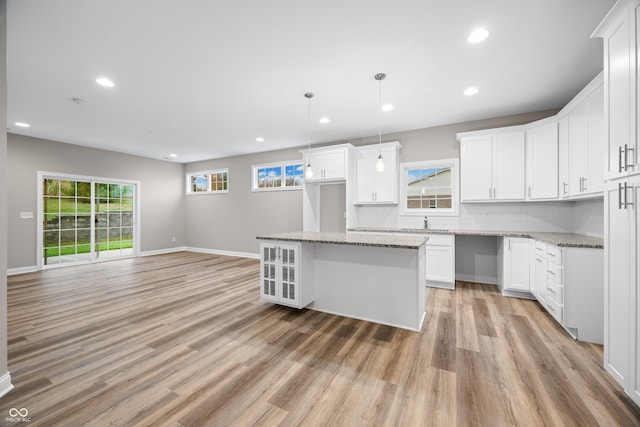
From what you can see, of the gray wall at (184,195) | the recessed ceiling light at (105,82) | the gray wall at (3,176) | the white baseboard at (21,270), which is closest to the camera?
the gray wall at (3,176)

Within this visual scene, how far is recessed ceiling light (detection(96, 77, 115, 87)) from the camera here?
310 cm

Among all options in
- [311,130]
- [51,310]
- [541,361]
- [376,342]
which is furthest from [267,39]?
[51,310]

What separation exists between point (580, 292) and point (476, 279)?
1954mm

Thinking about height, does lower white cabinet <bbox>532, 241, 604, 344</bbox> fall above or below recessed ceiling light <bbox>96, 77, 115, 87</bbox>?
below

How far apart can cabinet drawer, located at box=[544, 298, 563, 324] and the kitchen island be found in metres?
1.31

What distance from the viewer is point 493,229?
435 centimetres

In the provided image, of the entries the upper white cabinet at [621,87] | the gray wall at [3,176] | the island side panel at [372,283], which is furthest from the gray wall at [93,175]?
A: the upper white cabinet at [621,87]

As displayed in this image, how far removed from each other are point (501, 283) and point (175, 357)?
436cm

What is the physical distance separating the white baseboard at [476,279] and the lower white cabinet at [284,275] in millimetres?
2906

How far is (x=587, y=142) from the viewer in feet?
9.42

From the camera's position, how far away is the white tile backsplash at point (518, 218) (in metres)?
3.44

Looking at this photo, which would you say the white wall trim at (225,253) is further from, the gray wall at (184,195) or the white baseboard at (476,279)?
the white baseboard at (476,279)

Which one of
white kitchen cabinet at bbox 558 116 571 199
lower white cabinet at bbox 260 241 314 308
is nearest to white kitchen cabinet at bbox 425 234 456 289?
white kitchen cabinet at bbox 558 116 571 199

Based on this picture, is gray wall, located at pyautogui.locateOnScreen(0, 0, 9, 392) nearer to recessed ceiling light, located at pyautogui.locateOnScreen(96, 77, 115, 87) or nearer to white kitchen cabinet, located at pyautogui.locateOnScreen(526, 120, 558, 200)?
recessed ceiling light, located at pyautogui.locateOnScreen(96, 77, 115, 87)
